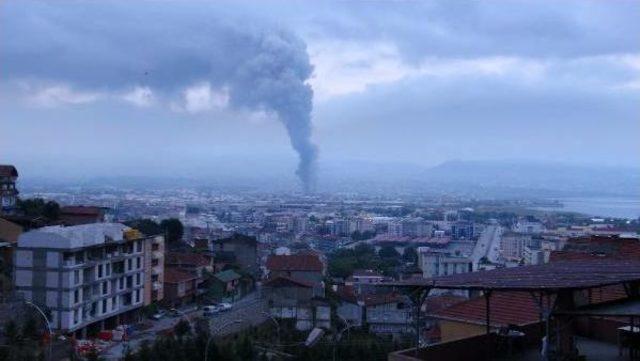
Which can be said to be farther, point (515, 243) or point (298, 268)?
point (515, 243)

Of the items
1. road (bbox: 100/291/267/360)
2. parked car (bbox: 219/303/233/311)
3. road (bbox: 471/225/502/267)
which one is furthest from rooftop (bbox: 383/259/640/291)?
road (bbox: 471/225/502/267)

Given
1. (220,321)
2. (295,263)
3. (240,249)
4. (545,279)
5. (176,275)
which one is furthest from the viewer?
(240,249)

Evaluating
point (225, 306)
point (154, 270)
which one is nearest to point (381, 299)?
point (225, 306)

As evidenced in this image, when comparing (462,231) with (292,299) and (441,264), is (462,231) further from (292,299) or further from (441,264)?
(292,299)

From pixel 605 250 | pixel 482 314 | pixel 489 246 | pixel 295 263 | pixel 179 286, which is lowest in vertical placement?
pixel 489 246

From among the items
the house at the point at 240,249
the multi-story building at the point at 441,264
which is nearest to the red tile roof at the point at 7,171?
the house at the point at 240,249

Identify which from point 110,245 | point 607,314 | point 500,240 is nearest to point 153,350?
point 110,245

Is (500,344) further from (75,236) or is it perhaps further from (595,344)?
(75,236)

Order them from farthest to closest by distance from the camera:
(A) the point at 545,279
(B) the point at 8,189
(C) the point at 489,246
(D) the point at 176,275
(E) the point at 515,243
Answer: (C) the point at 489,246 → (E) the point at 515,243 → (B) the point at 8,189 → (D) the point at 176,275 → (A) the point at 545,279
